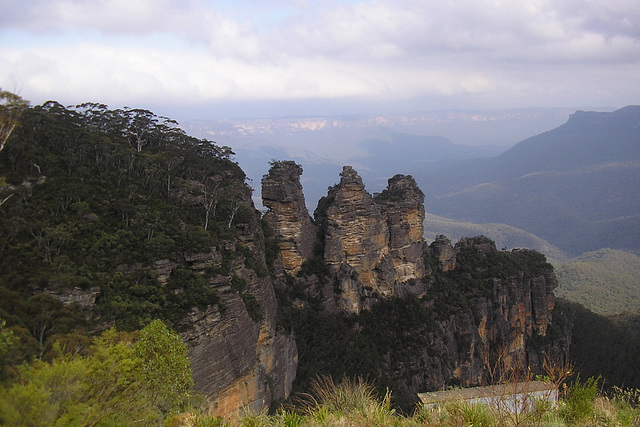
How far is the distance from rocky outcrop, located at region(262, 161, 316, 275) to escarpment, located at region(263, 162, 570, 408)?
233 millimetres

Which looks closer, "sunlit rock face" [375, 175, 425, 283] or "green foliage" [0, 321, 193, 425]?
"green foliage" [0, 321, 193, 425]

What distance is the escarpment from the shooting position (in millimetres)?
34250

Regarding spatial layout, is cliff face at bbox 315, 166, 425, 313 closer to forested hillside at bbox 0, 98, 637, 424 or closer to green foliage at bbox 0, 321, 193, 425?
forested hillside at bbox 0, 98, 637, 424

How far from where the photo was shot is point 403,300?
40.5 m

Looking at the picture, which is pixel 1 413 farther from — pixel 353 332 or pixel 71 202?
pixel 353 332

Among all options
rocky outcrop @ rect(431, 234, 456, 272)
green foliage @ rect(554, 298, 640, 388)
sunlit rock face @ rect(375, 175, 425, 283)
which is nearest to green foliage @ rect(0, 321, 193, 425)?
sunlit rock face @ rect(375, 175, 425, 283)

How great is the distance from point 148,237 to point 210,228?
4.28 metres

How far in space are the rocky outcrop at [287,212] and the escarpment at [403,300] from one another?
233mm

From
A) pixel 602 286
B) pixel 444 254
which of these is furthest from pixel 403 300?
pixel 602 286

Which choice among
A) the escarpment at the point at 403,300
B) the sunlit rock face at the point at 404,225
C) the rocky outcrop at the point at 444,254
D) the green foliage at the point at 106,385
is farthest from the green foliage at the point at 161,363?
the rocky outcrop at the point at 444,254

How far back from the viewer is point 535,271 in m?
52.4

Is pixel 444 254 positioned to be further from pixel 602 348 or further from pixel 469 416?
pixel 469 416

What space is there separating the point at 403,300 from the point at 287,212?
45.9 feet

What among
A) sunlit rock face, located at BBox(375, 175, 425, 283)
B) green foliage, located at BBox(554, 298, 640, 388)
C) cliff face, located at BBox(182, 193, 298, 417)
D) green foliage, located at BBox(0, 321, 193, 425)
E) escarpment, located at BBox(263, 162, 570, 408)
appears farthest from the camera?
green foliage, located at BBox(554, 298, 640, 388)
